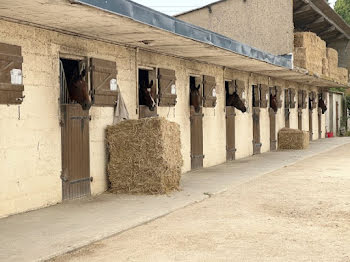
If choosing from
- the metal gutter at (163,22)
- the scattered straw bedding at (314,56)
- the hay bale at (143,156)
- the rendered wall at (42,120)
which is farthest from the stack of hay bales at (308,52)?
A: the hay bale at (143,156)

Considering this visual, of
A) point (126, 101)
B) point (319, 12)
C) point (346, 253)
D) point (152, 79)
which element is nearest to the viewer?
point (346, 253)

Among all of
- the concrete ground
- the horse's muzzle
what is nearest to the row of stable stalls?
the horse's muzzle

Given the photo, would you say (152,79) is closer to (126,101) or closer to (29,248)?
(126,101)

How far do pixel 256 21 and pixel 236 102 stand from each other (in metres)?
4.77

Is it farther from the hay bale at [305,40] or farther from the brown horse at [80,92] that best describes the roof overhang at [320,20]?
the brown horse at [80,92]

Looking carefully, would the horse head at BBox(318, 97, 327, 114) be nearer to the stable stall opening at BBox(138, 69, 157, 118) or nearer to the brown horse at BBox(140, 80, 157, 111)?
the stable stall opening at BBox(138, 69, 157, 118)

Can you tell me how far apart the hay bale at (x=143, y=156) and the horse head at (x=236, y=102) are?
5825mm

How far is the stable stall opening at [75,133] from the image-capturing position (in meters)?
7.77

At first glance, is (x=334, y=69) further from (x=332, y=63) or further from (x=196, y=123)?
(x=196, y=123)

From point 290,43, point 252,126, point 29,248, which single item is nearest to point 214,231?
point 29,248

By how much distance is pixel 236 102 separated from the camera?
14.3 m

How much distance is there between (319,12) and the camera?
2075 centimetres

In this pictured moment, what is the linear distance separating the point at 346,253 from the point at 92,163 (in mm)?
4775

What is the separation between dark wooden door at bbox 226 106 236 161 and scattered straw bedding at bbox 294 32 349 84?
4.24m
